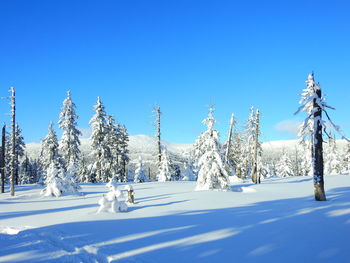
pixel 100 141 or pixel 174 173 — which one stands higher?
pixel 100 141

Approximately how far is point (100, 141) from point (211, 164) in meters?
26.6

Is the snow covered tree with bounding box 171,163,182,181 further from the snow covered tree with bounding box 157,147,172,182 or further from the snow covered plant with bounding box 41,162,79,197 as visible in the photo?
the snow covered plant with bounding box 41,162,79,197

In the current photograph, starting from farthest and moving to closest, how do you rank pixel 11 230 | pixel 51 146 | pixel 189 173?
1. pixel 189 173
2. pixel 51 146
3. pixel 11 230

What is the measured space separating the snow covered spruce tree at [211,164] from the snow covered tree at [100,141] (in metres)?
25.2

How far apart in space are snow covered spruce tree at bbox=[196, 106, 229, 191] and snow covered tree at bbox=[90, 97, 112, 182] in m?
25.2

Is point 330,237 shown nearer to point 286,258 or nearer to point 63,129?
point 286,258

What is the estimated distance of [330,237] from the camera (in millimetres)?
8188

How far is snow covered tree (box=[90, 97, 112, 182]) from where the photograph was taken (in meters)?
44.5

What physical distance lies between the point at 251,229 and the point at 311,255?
108 inches

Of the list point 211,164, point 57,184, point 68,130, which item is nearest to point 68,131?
point 68,130

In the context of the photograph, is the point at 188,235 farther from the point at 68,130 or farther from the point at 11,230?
the point at 68,130

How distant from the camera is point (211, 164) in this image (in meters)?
23.3

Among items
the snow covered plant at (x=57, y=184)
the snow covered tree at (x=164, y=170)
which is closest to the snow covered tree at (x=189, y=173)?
the snow covered tree at (x=164, y=170)

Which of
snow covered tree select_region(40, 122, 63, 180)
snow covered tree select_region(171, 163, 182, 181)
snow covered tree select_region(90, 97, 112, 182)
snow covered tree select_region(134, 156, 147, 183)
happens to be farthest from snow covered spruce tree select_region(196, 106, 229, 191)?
snow covered tree select_region(134, 156, 147, 183)
